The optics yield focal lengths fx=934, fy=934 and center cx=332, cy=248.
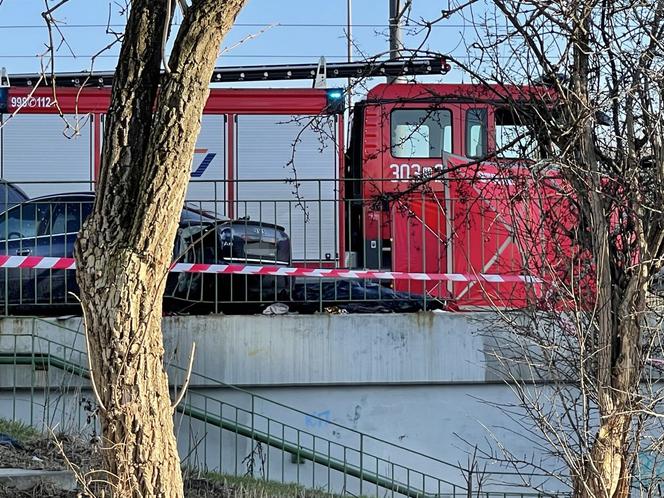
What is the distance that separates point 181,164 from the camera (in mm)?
3994

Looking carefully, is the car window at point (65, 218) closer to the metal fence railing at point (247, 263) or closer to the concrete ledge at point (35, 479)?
the metal fence railing at point (247, 263)

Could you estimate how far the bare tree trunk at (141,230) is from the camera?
12.7 feet

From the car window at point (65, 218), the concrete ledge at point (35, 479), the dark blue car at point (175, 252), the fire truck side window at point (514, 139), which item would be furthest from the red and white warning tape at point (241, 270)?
the fire truck side window at point (514, 139)

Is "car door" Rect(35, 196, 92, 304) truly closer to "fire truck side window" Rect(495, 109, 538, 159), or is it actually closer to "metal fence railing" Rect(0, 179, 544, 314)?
"metal fence railing" Rect(0, 179, 544, 314)

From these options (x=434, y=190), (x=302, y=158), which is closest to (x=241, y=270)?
(x=434, y=190)

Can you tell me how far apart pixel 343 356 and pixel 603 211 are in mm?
4065

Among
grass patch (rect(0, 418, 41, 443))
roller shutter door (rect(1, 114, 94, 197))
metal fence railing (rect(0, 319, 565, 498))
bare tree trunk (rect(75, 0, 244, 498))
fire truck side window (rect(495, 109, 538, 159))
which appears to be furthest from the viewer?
roller shutter door (rect(1, 114, 94, 197))

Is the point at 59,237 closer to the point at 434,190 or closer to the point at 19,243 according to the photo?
the point at 19,243

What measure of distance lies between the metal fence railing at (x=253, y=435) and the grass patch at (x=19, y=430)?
192 millimetres

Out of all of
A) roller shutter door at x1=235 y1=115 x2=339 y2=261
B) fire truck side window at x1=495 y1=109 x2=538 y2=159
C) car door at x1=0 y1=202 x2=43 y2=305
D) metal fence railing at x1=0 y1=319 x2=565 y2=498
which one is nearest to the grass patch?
metal fence railing at x1=0 y1=319 x2=565 y2=498

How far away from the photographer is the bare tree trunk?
12.7 feet

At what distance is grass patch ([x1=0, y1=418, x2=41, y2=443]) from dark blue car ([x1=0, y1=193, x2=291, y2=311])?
1260 millimetres

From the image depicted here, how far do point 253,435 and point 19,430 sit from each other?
197 centimetres

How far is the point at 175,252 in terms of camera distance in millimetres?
8984
